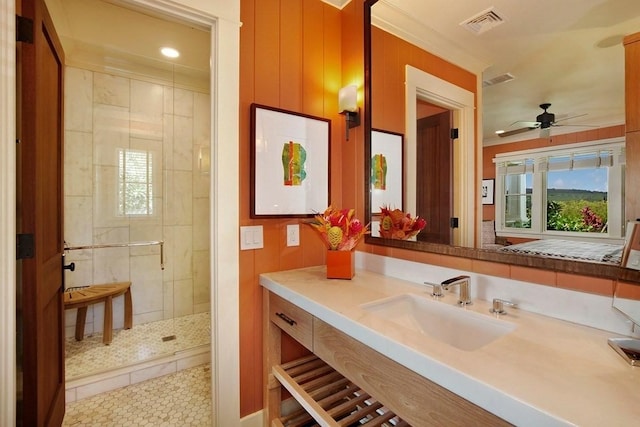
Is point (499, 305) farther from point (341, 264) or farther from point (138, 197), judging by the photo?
point (138, 197)

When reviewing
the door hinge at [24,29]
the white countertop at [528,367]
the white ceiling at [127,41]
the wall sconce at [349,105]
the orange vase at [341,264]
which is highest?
the white ceiling at [127,41]

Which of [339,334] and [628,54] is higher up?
[628,54]

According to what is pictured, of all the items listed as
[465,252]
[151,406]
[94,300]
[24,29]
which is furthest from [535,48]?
[94,300]

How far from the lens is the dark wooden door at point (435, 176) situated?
4.28 ft


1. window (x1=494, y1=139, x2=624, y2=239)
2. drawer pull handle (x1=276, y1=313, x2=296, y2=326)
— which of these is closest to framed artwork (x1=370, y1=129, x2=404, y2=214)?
window (x1=494, y1=139, x2=624, y2=239)

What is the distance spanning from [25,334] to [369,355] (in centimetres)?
139

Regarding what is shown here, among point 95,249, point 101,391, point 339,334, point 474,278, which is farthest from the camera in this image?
point 95,249

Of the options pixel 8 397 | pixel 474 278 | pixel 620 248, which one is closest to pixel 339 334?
pixel 474 278

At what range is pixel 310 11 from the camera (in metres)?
1.71

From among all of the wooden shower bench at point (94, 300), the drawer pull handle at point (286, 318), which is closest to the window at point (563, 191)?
the drawer pull handle at point (286, 318)

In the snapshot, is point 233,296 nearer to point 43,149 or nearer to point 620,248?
point 43,149

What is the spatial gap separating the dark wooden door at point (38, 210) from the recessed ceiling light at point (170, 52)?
1107mm

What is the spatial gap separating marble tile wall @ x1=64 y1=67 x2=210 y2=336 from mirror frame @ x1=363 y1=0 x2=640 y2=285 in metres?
2.04

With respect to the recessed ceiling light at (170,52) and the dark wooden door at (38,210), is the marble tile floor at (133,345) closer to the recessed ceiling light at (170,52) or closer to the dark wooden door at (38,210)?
the dark wooden door at (38,210)
